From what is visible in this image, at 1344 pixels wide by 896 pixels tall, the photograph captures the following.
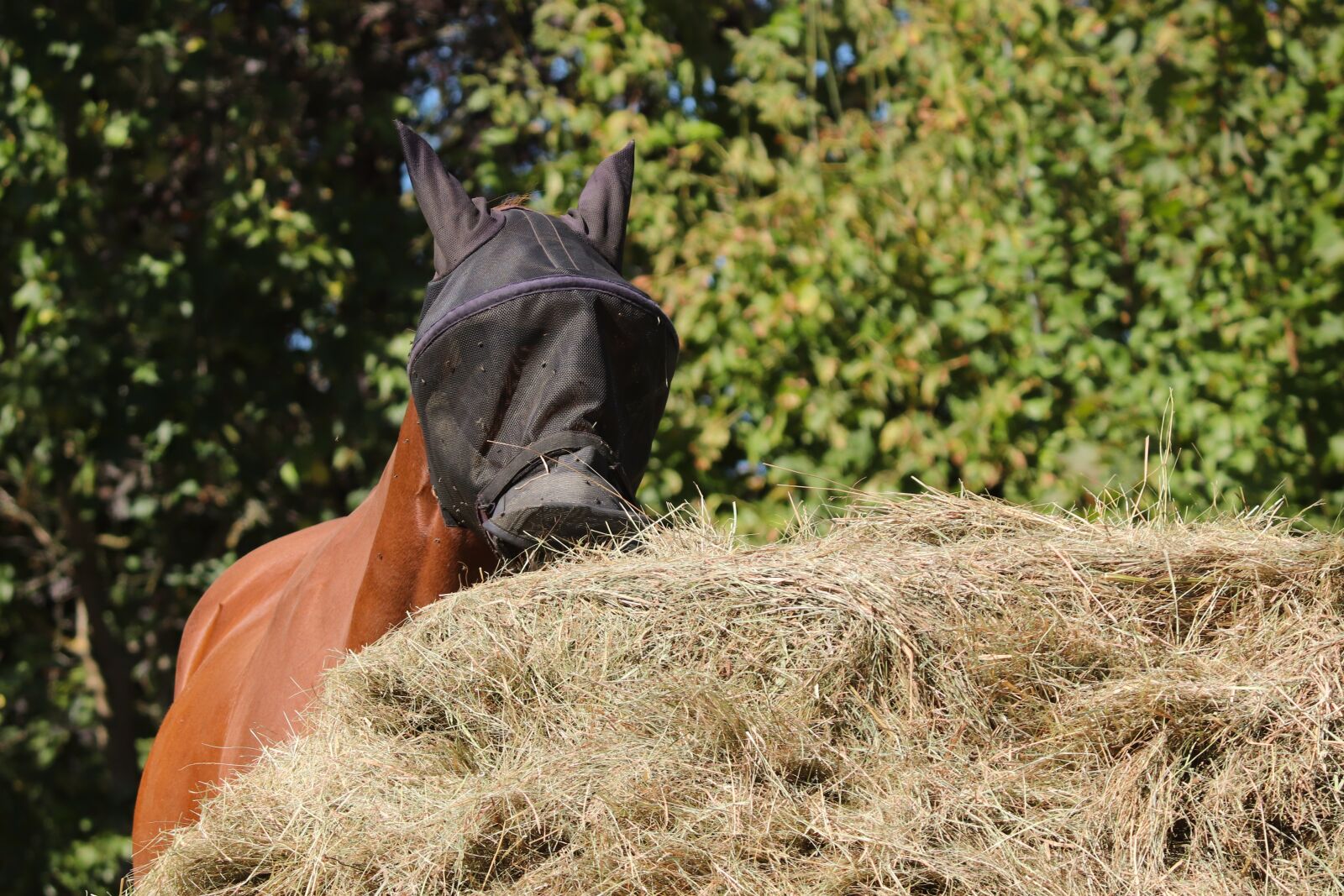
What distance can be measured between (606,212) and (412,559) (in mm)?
786

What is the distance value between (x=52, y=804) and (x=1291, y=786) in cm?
645

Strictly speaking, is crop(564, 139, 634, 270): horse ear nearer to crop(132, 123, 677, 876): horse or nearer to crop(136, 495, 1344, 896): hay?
crop(132, 123, 677, 876): horse

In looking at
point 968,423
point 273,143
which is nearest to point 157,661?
point 273,143

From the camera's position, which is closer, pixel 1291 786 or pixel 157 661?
pixel 1291 786

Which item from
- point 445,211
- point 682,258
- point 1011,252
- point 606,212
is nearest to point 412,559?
point 445,211

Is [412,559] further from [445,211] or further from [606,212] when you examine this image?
[606,212]

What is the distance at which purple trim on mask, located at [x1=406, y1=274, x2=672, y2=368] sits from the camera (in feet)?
7.52

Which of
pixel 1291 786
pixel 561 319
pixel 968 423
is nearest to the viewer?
pixel 1291 786

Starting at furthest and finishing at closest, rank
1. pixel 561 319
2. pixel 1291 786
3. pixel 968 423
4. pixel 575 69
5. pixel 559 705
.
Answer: pixel 575 69 → pixel 968 423 → pixel 561 319 → pixel 559 705 → pixel 1291 786

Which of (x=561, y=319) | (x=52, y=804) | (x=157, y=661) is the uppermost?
(x=561, y=319)

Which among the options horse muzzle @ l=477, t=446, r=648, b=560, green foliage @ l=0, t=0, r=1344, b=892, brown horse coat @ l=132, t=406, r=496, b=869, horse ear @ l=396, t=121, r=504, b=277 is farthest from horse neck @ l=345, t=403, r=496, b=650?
green foliage @ l=0, t=0, r=1344, b=892

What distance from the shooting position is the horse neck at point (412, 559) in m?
2.33

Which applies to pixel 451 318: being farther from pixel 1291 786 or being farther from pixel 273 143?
pixel 273 143

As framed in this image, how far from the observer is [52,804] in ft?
21.9
